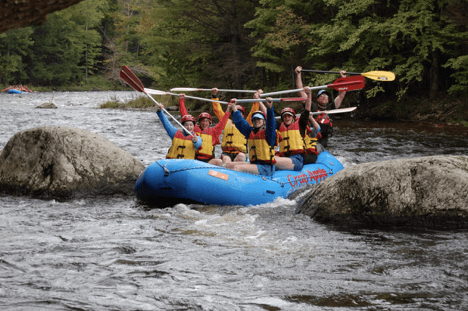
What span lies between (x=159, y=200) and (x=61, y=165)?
1578 mm

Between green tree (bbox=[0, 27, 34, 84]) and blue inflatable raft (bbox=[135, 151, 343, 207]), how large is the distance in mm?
39245

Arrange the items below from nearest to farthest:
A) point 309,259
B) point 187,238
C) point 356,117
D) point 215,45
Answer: point 309,259, point 187,238, point 356,117, point 215,45

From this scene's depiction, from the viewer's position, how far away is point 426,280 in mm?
3629

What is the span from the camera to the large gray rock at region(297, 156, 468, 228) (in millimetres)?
4977

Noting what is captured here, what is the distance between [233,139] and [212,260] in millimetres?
3836

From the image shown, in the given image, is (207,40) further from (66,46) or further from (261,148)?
(66,46)

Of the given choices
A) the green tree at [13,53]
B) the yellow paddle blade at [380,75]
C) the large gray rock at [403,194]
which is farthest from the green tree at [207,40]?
the green tree at [13,53]

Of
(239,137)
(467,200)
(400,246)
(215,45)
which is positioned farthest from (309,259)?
(215,45)

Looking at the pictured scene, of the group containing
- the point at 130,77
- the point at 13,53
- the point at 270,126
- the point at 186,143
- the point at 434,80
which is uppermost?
the point at 13,53

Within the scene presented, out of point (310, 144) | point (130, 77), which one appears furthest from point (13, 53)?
point (310, 144)

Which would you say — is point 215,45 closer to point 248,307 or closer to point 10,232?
point 10,232

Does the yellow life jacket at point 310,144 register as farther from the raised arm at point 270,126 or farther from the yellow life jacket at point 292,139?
the raised arm at point 270,126

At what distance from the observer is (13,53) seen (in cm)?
4288

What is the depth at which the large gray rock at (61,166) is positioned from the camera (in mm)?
6668
